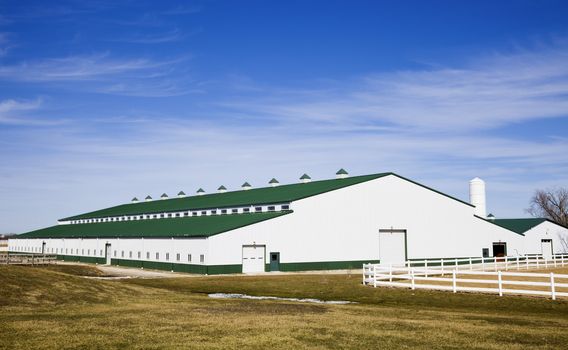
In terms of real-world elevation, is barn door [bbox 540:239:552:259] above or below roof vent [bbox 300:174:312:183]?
below

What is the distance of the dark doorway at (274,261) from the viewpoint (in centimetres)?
5588

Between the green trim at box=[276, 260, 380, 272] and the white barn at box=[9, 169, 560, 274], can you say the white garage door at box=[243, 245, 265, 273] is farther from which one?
the green trim at box=[276, 260, 380, 272]

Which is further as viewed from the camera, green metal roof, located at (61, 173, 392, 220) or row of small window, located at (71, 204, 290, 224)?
row of small window, located at (71, 204, 290, 224)

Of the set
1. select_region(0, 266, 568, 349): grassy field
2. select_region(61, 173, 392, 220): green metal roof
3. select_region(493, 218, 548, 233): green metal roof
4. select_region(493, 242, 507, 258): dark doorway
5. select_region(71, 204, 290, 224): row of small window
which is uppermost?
select_region(61, 173, 392, 220): green metal roof

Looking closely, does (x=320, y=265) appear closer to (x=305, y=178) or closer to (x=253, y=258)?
(x=253, y=258)

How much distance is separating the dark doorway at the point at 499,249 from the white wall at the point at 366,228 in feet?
2.41

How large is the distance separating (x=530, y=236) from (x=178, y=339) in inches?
2870

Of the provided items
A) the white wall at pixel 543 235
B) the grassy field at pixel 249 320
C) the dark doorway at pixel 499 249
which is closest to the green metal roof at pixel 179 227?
the grassy field at pixel 249 320

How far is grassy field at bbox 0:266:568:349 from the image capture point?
15820 mm

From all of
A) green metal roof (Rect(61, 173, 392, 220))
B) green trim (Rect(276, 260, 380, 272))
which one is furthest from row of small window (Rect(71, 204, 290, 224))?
green trim (Rect(276, 260, 380, 272))

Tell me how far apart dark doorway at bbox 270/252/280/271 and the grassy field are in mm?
23895

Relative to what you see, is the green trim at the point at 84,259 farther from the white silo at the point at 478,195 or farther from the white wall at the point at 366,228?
the white silo at the point at 478,195

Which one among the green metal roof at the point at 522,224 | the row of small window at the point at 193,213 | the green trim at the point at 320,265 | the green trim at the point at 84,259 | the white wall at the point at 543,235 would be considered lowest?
the green trim at the point at 320,265

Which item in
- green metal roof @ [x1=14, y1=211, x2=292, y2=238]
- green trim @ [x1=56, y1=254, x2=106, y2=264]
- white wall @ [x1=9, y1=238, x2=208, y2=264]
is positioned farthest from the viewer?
green trim @ [x1=56, y1=254, x2=106, y2=264]
